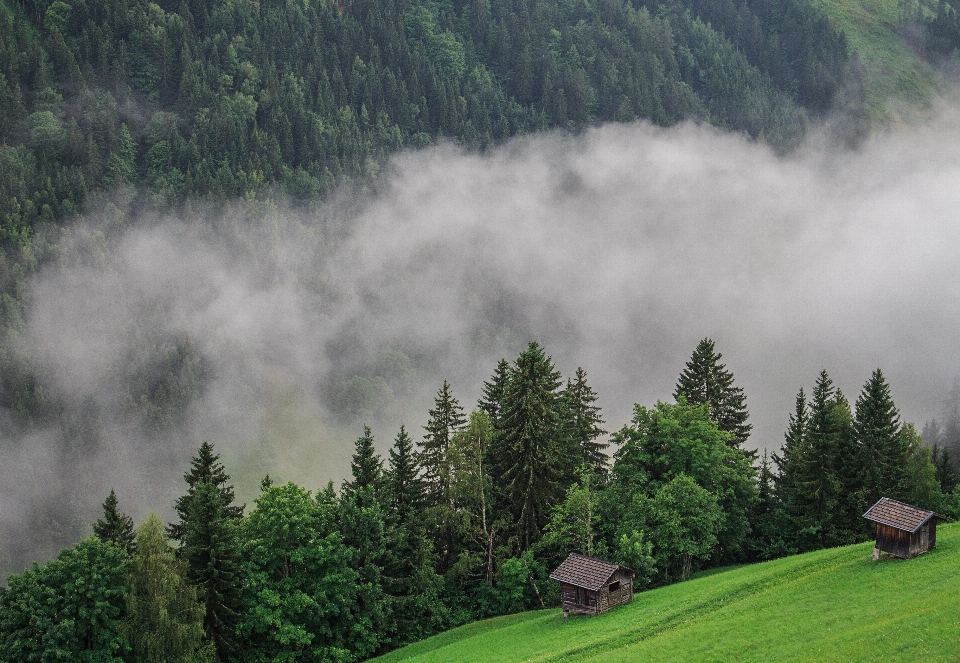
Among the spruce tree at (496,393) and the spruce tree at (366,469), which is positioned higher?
the spruce tree at (496,393)

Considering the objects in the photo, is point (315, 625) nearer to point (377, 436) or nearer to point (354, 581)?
point (354, 581)

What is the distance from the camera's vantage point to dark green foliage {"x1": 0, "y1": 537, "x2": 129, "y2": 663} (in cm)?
6431

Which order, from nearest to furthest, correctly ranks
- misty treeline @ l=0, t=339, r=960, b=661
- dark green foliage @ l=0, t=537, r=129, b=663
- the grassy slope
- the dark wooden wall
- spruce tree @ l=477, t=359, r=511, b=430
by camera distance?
the grassy slope, the dark wooden wall, dark green foliage @ l=0, t=537, r=129, b=663, misty treeline @ l=0, t=339, r=960, b=661, spruce tree @ l=477, t=359, r=511, b=430

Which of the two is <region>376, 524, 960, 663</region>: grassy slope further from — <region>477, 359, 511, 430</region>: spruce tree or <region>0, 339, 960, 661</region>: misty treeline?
<region>477, 359, 511, 430</region>: spruce tree

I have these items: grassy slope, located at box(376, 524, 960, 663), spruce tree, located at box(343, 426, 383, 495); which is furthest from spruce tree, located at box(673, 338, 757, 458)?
spruce tree, located at box(343, 426, 383, 495)

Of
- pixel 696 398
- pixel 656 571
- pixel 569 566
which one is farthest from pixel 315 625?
pixel 696 398

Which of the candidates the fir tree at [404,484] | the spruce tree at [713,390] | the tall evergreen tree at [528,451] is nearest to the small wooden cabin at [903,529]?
the tall evergreen tree at [528,451]

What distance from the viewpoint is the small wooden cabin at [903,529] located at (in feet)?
183

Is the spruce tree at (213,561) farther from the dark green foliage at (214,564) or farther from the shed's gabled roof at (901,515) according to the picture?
the shed's gabled roof at (901,515)

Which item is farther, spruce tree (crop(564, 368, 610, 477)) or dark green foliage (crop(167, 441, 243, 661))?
spruce tree (crop(564, 368, 610, 477))

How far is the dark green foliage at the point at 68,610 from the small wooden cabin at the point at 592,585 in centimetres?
2917

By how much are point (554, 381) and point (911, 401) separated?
11460 centimetres

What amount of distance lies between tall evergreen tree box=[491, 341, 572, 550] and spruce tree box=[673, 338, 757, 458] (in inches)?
638

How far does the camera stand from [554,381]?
276 feet
